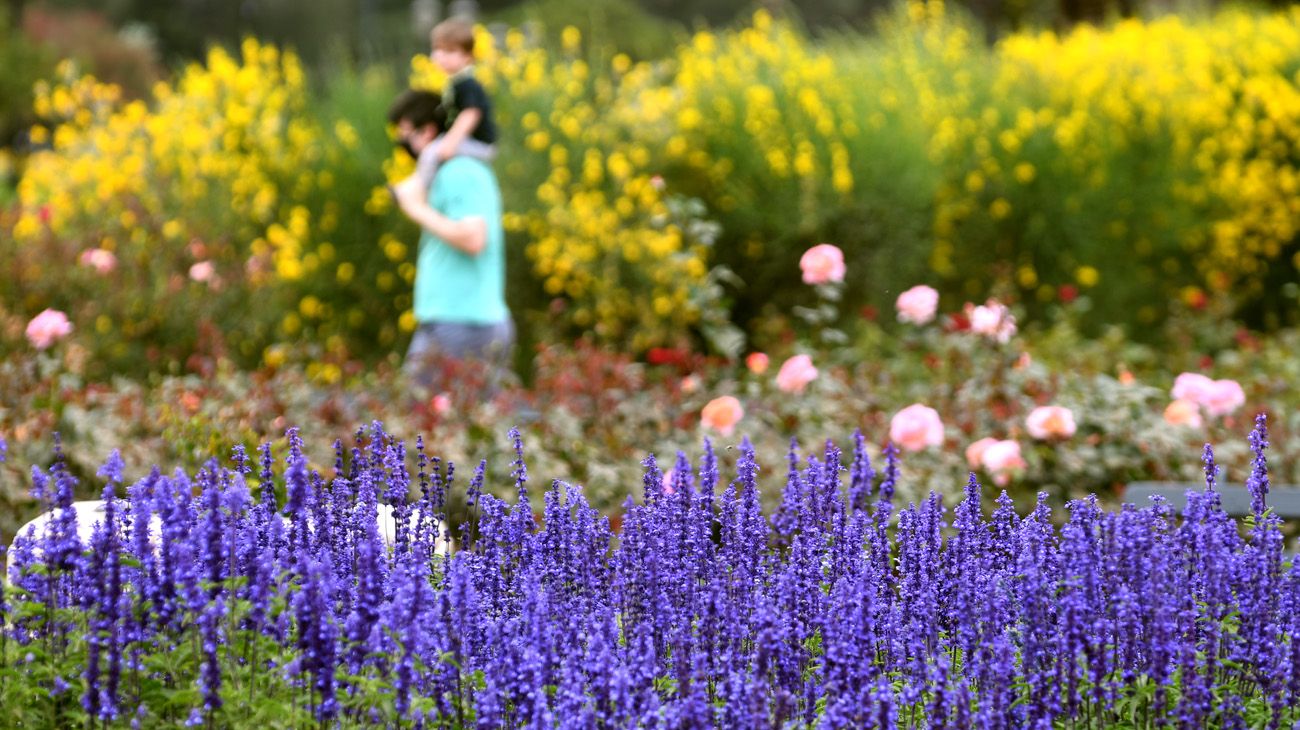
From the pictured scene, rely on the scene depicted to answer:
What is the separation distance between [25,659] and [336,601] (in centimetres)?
59

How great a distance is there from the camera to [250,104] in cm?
1098

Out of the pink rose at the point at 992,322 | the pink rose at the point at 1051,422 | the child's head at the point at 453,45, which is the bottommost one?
the pink rose at the point at 1051,422

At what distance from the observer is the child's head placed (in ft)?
27.0

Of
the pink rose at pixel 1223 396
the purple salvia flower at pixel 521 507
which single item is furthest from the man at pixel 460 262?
the purple salvia flower at pixel 521 507

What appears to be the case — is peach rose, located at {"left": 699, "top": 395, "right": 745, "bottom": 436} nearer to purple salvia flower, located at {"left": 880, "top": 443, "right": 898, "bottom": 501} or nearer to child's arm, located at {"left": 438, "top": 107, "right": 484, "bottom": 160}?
child's arm, located at {"left": 438, "top": 107, "right": 484, "bottom": 160}

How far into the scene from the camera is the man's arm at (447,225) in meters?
7.89

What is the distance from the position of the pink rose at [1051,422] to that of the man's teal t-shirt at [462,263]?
2.82m

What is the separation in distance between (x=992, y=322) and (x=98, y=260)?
4.46 meters

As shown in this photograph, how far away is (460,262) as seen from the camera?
26.4ft

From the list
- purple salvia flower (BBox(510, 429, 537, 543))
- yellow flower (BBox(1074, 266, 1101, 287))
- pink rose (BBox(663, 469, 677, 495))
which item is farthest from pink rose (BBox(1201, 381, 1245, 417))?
purple salvia flower (BBox(510, 429, 537, 543))

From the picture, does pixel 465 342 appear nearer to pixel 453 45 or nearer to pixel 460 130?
pixel 460 130

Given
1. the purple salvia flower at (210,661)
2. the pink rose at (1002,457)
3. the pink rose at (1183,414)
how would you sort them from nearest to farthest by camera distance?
the purple salvia flower at (210,661) < the pink rose at (1002,457) < the pink rose at (1183,414)

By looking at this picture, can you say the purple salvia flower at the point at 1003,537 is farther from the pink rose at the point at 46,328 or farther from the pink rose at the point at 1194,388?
the pink rose at the point at 46,328

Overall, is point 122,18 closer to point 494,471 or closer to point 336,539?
point 494,471
